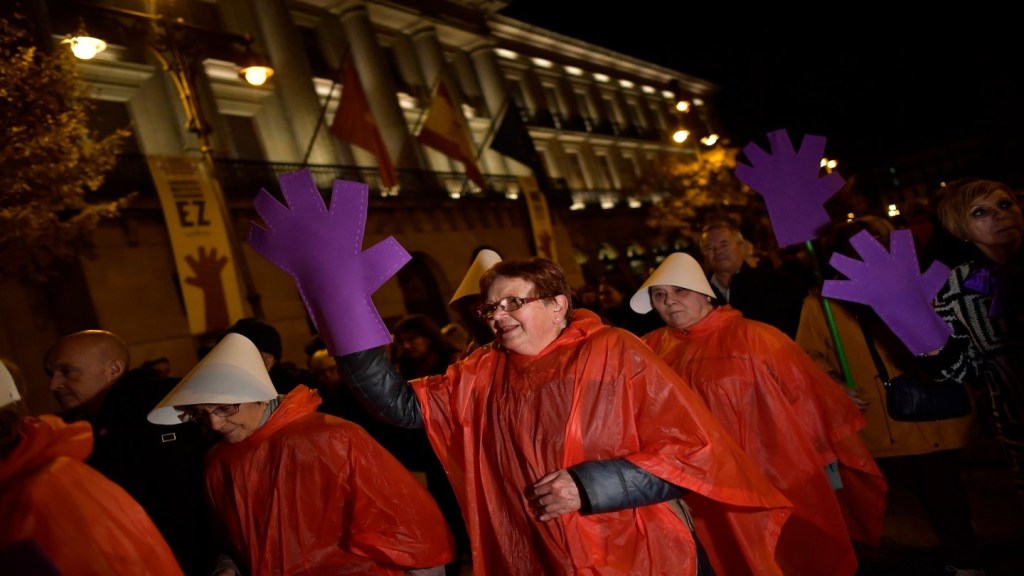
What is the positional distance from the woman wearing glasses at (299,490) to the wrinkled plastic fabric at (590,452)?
1.21ft

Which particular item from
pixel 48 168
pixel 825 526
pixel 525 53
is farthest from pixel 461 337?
pixel 525 53

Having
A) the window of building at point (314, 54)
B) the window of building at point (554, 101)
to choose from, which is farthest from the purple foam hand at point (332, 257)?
the window of building at point (554, 101)

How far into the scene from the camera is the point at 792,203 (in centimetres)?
462

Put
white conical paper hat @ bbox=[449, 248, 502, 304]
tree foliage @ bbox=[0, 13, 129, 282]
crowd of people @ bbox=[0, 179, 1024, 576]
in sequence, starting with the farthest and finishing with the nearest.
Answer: tree foliage @ bbox=[0, 13, 129, 282]
white conical paper hat @ bbox=[449, 248, 502, 304]
crowd of people @ bbox=[0, 179, 1024, 576]

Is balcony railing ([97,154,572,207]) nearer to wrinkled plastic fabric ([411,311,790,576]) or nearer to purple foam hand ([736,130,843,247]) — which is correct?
purple foam hand ([736,130,843,247])

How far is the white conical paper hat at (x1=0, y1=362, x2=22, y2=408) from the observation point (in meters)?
1.98

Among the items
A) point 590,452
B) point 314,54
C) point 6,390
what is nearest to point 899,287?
point 590,452

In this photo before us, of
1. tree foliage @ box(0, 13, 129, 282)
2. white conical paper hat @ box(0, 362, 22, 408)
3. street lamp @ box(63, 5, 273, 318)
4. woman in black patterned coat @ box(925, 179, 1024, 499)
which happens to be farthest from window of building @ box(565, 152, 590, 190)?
white conical paper hat @ box(0, 362, 22, 408)

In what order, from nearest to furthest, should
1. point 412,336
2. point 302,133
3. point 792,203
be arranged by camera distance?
point 792,203
point 412,336
point 302,133

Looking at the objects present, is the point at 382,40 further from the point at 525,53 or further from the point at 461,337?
the point at 461,337

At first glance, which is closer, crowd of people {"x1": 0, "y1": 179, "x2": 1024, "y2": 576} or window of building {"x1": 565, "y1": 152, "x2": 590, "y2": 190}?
crowd of people {"x1": 0, "y1": 179, "x2": 1024, "y2": 576}

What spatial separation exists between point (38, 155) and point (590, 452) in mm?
11740

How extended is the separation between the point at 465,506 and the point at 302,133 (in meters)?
20.7

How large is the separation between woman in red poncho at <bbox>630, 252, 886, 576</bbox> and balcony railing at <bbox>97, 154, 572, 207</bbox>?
35.6 ft
